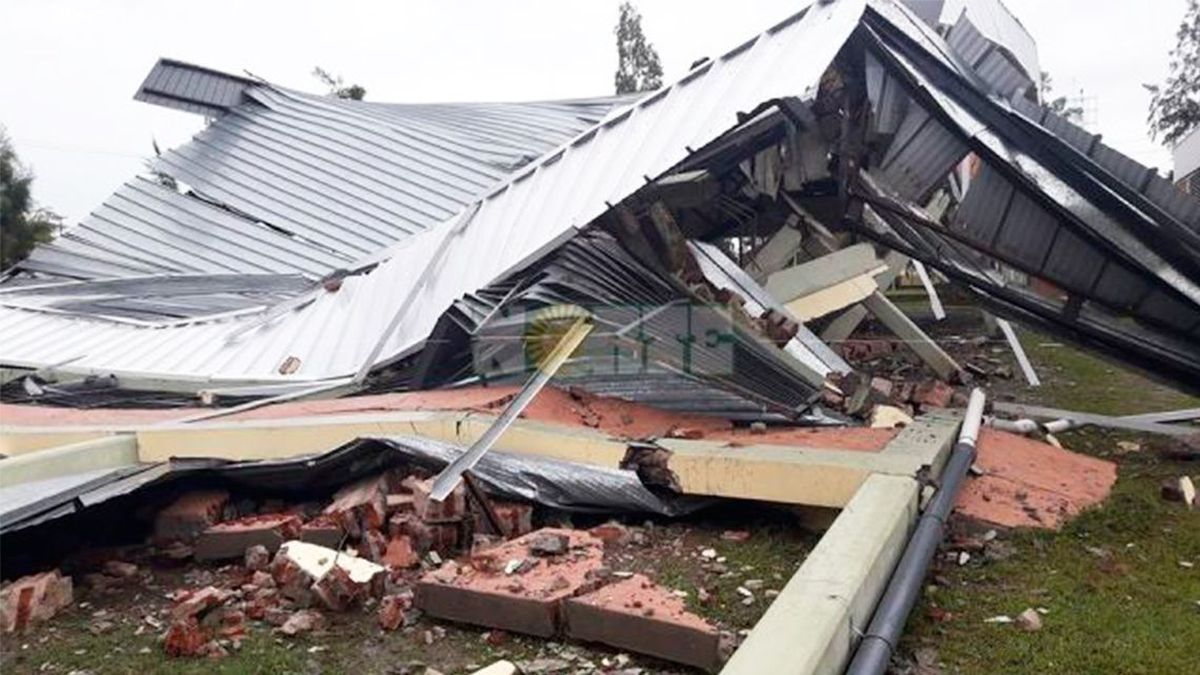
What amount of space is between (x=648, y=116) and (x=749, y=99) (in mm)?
1314

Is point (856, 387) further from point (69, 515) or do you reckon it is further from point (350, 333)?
point (69, 515)

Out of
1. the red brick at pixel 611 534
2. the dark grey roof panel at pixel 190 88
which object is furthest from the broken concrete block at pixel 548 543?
the dark grey roof panel at pixel 190 88

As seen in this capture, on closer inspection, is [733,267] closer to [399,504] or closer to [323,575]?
[399,504]

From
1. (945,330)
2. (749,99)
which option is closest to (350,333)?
(749,99)

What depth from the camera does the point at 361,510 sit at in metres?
3.66

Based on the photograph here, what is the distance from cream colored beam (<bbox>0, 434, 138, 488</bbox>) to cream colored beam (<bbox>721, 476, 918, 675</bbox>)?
3349 millimetres

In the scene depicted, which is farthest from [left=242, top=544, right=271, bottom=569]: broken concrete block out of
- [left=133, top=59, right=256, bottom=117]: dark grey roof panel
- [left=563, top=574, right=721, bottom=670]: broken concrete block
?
[left=133, top=59, right=256, bottom=117]: dark grey roof panel

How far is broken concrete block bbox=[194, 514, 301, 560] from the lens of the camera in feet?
11.9

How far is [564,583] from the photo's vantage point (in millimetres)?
2998

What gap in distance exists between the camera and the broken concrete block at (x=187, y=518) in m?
3.92

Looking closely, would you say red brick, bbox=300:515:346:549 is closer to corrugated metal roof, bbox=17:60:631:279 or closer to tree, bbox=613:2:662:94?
corrugated metal roof, bbox=17:60:631:279

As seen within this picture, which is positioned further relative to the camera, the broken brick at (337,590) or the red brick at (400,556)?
the red brick at (400,556)

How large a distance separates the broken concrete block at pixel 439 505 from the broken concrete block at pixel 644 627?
0.95 meters

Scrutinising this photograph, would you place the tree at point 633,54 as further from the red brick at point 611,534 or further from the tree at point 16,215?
the red brick at point 611,534
